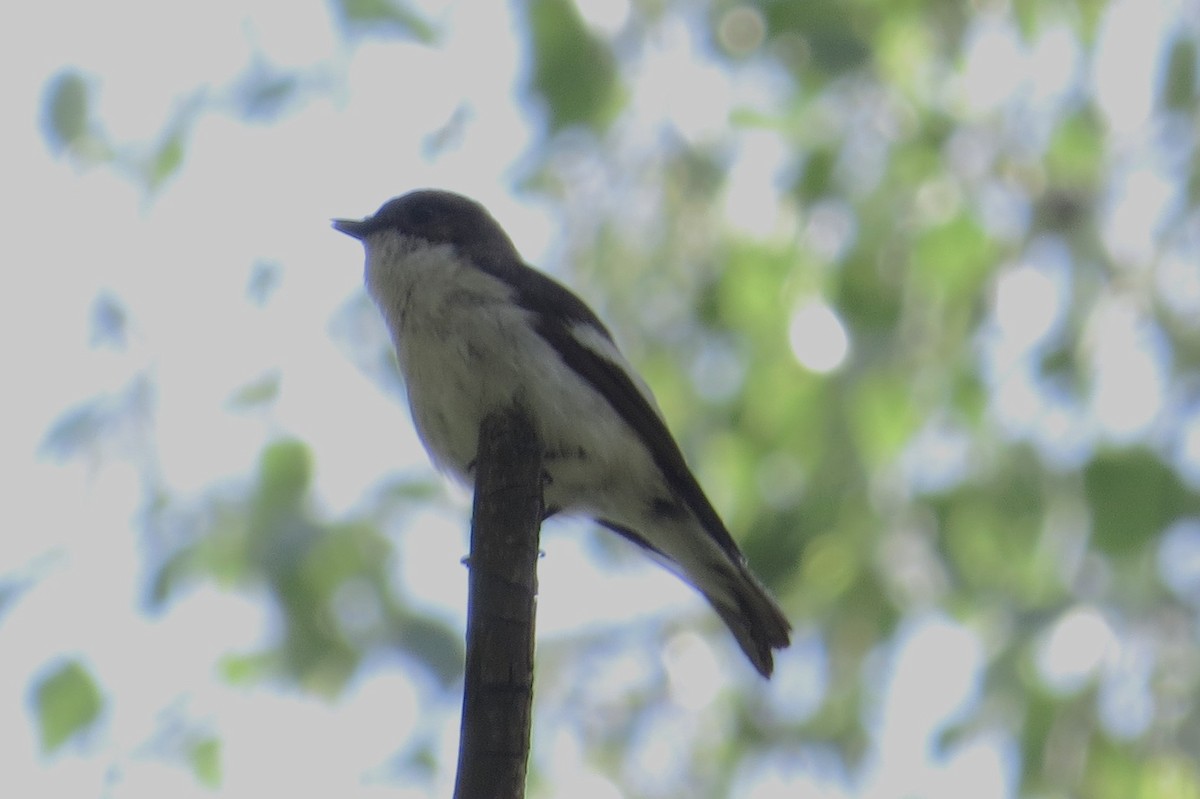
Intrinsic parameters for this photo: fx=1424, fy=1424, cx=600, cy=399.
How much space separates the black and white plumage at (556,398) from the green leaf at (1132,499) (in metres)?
1.00

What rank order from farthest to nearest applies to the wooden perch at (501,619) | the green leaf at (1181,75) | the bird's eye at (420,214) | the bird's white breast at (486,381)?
the bird's eye at (420,214) → the green leaf at (1181,75) → the bird's white breast at (486,381) → the wooden perch at (501,619)

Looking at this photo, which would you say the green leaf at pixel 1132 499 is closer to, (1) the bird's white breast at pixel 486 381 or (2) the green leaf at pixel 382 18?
(1) the bird's white breast at pixel 486 381

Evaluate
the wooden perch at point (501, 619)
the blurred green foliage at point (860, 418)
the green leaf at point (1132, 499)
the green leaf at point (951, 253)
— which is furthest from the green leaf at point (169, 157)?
the green leaf at point (1132, 499)

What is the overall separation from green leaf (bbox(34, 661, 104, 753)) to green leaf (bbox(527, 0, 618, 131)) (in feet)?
7.60

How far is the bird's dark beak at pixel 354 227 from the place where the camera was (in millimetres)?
5047

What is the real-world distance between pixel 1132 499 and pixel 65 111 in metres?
3.74

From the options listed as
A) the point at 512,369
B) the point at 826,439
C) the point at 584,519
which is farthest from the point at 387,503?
the point at 826,439

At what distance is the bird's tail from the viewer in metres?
4.28

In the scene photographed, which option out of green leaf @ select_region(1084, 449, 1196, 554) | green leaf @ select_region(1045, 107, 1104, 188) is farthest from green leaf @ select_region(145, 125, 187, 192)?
green leaf @ select_region(1084, 449, 1196, 554)

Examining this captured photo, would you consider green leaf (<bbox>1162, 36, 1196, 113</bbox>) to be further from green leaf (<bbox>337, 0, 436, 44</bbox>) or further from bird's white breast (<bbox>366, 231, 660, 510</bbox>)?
green leaf (<bbox>337, 0, 436, 44</bbox>)

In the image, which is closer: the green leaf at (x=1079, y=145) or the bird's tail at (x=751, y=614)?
the bird's tail at (x=751, y=614)

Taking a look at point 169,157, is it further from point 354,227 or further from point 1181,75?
point 1181,75

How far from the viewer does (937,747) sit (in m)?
4.36

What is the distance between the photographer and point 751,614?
171 inches
